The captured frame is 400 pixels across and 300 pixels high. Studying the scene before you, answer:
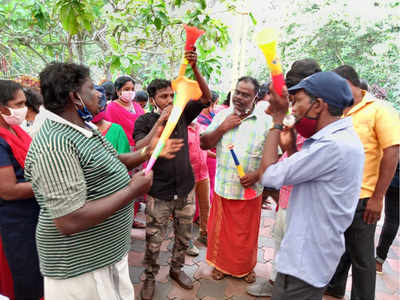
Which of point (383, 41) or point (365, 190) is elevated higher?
point (383, 41)

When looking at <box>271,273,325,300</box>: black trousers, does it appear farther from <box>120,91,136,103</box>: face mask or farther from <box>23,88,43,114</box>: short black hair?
<box>120,91,136,103</box>: face mask

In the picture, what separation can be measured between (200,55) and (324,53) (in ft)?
29.7

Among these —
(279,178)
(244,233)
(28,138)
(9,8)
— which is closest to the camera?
(279,178)

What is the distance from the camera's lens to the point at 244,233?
9.04 feet

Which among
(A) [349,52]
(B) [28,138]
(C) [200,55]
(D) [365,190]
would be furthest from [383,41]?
(B) [28,138]

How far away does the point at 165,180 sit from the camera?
2449 mm

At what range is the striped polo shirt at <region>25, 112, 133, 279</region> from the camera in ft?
3.97

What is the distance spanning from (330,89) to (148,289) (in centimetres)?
238

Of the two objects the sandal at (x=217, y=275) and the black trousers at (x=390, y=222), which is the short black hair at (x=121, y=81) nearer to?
the sandal at (x=217, y=275)

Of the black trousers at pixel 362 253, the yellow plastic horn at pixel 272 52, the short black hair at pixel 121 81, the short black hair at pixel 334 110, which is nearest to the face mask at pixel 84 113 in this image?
the yellow plastic horn at pixel 272 52

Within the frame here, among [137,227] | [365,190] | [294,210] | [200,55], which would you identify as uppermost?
[200,55]

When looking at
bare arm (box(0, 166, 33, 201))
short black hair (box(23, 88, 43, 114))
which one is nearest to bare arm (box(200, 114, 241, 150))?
bare arm (box(0, 166, 33, 201))

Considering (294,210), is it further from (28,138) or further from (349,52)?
(349,52)

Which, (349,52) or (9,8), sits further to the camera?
(349,52)
